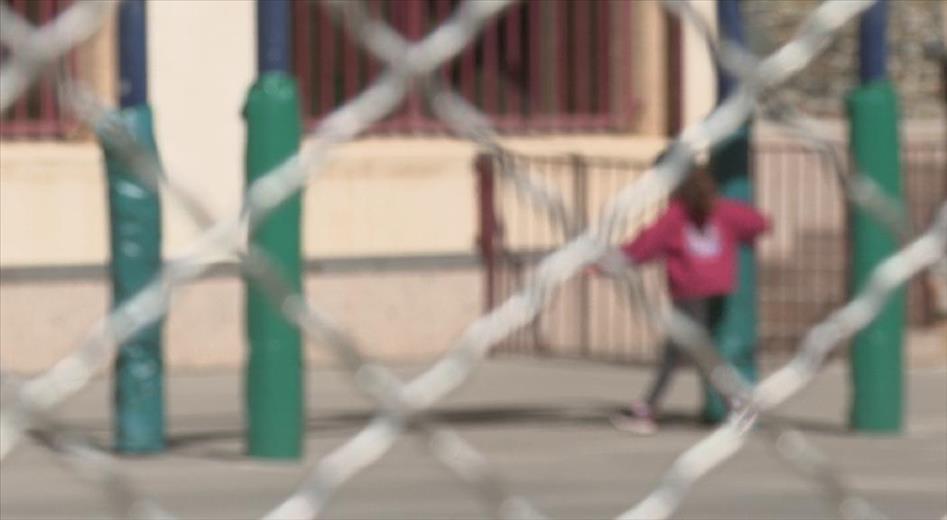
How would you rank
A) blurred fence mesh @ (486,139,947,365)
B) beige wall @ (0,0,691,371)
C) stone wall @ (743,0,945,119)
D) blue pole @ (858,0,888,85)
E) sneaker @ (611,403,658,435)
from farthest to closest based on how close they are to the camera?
stone wall @ (743,0,945,119) < blurred fence mesh @ (486,139,947,365) < beige wall @ (0,0,691,371) < sneaker @ (611,403,658,435) < blue pole @ (858,0,888,85)

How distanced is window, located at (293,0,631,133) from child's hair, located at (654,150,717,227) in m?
4.46

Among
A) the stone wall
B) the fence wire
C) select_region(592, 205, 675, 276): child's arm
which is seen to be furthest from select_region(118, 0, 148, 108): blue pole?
the stone wall

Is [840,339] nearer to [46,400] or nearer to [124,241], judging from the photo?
[46,400]

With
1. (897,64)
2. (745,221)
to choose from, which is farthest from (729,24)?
(897,64)

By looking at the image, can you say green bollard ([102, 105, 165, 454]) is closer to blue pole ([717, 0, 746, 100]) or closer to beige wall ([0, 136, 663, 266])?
blue pole ([717, 0, 746, 100])

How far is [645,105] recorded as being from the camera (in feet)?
57.0

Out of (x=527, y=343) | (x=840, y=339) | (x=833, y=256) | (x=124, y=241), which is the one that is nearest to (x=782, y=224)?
(x=833, y=256)

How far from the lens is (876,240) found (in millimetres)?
11875

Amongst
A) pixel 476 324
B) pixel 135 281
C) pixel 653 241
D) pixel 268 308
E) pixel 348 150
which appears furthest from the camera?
pixel 348 150

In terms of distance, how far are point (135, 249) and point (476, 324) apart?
815 centimetres

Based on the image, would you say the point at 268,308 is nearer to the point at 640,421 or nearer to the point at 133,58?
the point at 133,58

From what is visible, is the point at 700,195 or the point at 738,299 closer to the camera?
the point at 700,195

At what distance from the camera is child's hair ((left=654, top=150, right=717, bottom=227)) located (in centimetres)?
1187

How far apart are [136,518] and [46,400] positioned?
0.83 ft
